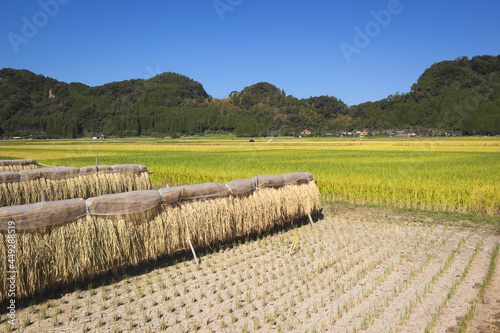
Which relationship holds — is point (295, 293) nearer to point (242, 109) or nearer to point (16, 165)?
point (16, 165)

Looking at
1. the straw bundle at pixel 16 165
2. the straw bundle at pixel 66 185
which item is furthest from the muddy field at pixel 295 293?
the straw bundle at pixel 16 165

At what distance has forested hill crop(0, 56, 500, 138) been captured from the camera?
264 ft

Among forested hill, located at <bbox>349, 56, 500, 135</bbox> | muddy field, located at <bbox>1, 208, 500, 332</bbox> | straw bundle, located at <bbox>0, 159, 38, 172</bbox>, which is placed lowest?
muddy field, located at <bbox>1, 208, 500, 332</bbox>

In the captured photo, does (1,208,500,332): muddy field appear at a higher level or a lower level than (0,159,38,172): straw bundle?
lower

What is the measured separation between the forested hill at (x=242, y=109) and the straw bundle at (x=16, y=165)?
73554 mm

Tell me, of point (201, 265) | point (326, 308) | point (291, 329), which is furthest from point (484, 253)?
point (201, 265)

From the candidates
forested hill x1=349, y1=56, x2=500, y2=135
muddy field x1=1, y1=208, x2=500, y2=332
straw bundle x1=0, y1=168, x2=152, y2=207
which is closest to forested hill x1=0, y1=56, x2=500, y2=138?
forested hill x1=349, y1=56, x2=500, y2=135

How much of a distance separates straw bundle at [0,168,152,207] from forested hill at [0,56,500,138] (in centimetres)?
7187

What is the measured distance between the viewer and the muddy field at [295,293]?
152 inches

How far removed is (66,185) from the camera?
1056 cm

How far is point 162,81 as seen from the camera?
184 meters

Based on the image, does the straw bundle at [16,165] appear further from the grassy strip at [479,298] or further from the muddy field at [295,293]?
the grassy strip at [479,298]

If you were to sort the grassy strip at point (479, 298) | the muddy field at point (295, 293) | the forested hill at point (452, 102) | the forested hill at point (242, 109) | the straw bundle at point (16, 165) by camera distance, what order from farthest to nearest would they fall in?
the forested hill at point (242, 109)
the forested hill at point (452, 102)
the straw bundle at point (16, 165)
the muddy field at point (295, 293)
the grassy strip at point (479, 298)

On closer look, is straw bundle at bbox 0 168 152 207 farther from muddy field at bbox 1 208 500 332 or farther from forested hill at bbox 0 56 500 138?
forested hill at bbox 0 56 500 138
